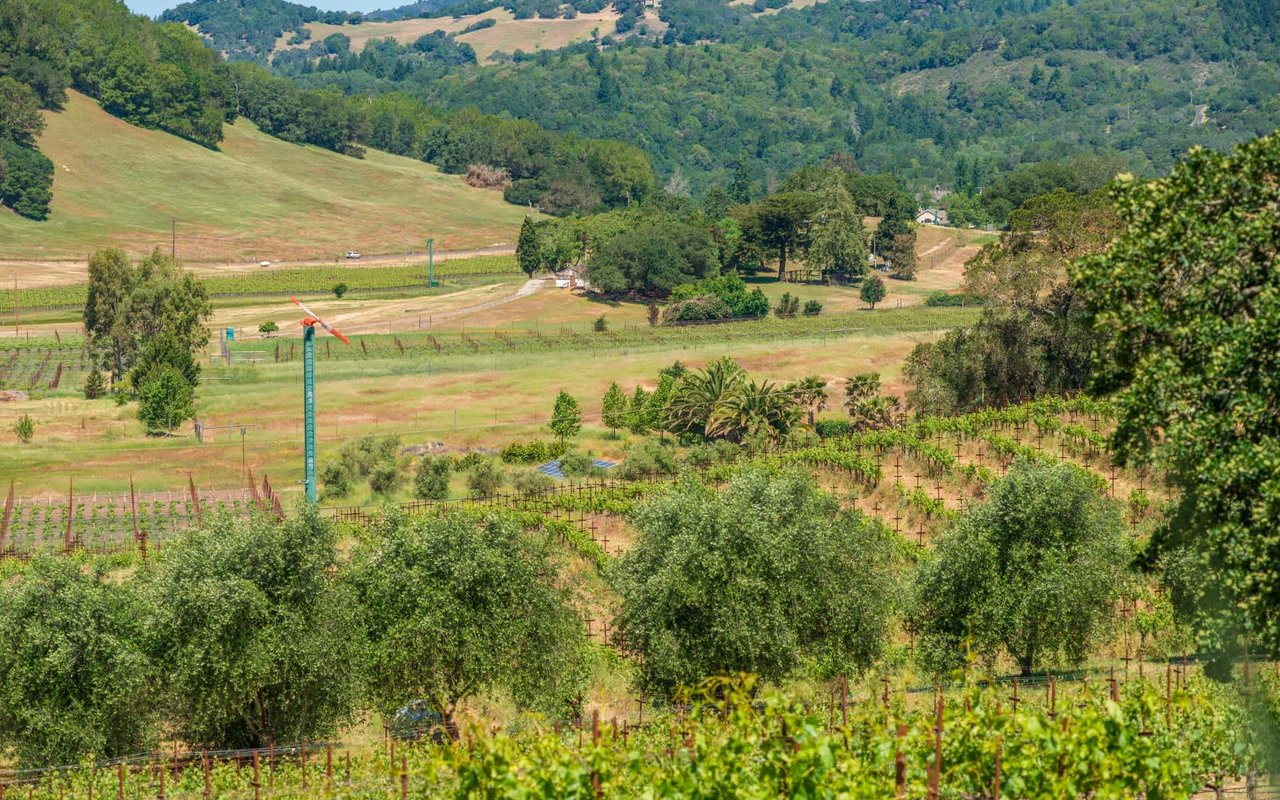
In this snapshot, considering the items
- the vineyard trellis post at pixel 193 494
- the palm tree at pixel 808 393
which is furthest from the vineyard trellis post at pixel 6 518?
the palm tree at pixel 808 393

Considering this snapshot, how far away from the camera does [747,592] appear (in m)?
46.9

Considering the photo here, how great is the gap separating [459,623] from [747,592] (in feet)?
28.1

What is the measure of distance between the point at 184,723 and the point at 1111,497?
38.5 metres

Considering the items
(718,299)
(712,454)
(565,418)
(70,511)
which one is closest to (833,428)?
(712,454)

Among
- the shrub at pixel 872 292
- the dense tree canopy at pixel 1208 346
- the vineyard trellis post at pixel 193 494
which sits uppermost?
the dense tree canopy at pixel 1208 346

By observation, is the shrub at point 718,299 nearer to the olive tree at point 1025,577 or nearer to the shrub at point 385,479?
the shrub at point 385,479

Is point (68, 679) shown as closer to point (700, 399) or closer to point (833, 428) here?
point (700, 399)

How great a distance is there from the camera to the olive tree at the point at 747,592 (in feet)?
153

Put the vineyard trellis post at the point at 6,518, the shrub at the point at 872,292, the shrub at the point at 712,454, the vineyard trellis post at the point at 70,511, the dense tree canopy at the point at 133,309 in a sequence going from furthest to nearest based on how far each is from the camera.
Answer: the shrub at the point at 872,292, the dense tree canopy at the point at 133,309, the shrub at the point at 712,454, the vineyard trellis post at the point at 6,518, the vineyard trellis post at the point at 70,511

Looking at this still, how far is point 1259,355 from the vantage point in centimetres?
2831

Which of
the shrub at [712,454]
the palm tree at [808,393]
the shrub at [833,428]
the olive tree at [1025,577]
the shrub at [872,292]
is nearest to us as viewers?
the olive tree at [1025,577]

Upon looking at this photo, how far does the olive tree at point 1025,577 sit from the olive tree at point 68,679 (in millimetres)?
23430

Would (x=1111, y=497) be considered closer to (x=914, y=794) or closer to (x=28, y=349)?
(x=914, y=794)

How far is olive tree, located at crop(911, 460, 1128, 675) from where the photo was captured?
157ft
